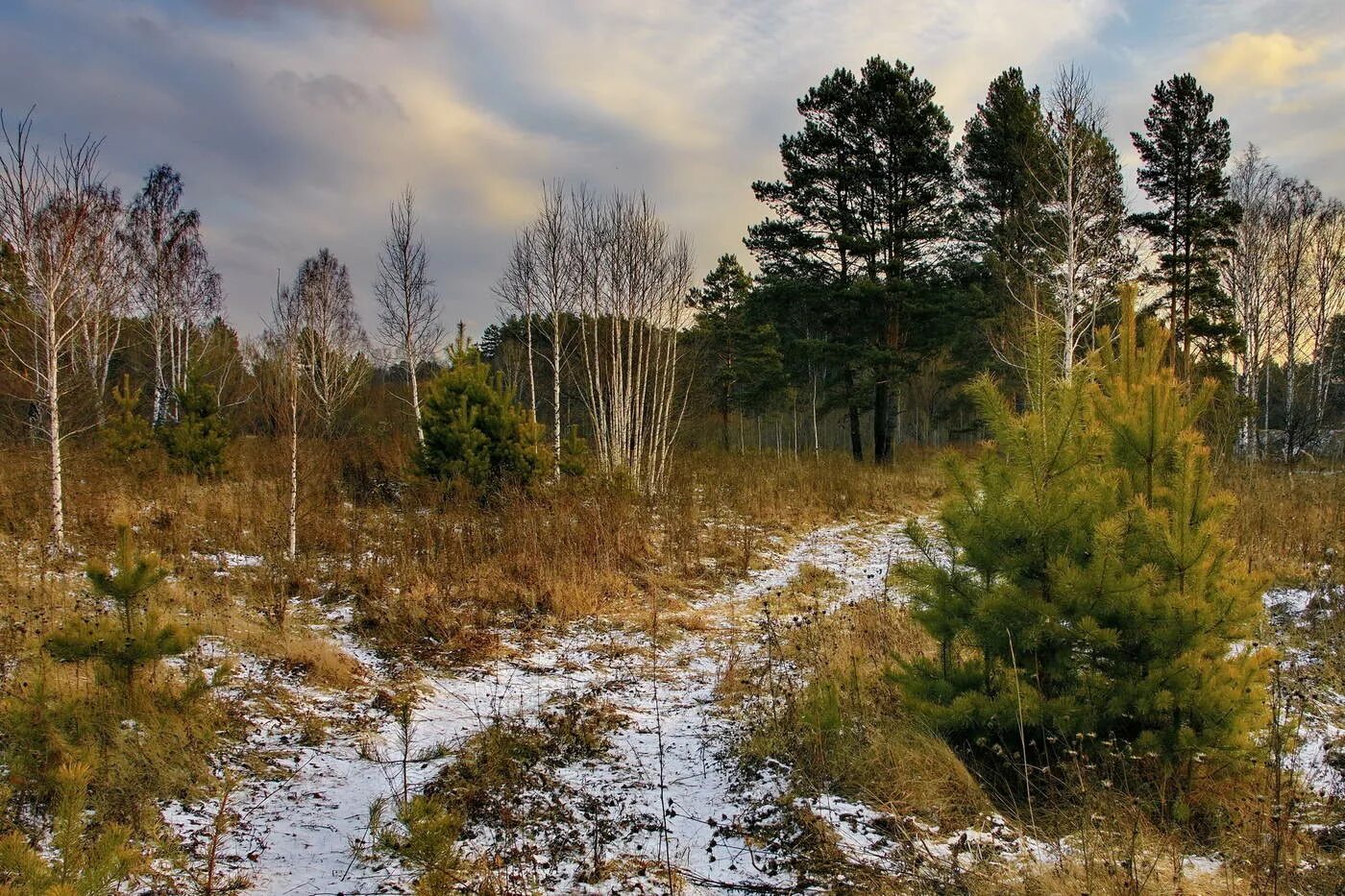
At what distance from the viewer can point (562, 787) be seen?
3615mm

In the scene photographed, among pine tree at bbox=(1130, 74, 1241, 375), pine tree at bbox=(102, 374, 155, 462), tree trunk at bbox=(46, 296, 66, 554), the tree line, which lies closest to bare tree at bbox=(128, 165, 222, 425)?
the tree line

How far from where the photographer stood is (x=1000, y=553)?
348 centimetres

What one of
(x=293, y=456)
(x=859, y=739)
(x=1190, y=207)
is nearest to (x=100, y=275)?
(x=293, y=456)

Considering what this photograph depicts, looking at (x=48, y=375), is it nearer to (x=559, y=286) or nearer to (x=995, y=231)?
(x=559, y=286)

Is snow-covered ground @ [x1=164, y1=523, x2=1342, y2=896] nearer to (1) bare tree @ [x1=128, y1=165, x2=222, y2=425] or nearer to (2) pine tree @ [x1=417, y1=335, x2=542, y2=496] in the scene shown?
(2) pine tree @ [x1=417, y1=335, x2=542, y2=496]

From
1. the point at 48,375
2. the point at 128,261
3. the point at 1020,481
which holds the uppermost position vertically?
the point at 128,261

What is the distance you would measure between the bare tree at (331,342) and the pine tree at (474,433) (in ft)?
6.82

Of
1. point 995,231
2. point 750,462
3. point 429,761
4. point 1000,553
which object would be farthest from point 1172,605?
point 995,231

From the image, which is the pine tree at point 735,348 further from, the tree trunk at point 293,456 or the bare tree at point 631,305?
the tree trunk at point 293,456

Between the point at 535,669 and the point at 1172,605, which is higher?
the point at 1172,605

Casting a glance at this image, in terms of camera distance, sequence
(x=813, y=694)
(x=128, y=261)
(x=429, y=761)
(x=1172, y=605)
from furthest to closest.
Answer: (x=128, y=261) < (x=813, y=694) < (x=429, y=761) < (x=1172, y=605)

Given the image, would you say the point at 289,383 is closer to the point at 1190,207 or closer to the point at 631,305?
the point at 631,305

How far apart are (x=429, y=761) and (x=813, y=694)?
7.72ft

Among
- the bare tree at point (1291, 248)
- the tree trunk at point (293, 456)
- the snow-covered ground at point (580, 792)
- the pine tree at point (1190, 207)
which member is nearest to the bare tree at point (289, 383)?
the tree trunk at point (293, 456)
